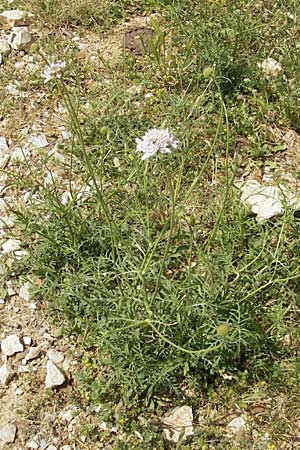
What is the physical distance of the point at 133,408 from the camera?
91.2 inches

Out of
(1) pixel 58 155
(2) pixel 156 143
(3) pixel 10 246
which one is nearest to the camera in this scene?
(2) pixel 156 143

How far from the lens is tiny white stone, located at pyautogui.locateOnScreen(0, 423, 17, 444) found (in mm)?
2276

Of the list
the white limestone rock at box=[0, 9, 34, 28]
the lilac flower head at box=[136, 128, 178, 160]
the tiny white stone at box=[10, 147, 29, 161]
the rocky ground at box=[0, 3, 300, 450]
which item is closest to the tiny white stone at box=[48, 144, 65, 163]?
the rocky ground at box=[0, 3, 300, 450]

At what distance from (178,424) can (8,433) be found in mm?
552

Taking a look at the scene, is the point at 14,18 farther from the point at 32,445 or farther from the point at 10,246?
the point at 32,445

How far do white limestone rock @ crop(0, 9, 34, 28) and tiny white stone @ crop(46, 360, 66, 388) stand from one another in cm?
208

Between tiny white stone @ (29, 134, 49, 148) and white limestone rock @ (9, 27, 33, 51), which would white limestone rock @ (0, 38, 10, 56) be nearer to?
white limestone rock @ (9, 27, 33, 51)

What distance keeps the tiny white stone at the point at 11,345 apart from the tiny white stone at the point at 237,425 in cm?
77

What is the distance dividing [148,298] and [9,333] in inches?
21.9

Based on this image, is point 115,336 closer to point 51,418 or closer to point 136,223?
point 51,418

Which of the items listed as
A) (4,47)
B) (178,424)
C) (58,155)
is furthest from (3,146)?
(178,424)

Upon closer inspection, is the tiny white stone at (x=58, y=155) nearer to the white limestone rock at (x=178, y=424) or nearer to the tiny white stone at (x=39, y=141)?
the tiny white stone at (x=39, y=141)

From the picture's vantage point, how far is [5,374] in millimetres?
2428

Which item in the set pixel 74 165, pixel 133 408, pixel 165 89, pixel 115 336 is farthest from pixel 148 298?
pixel 165 89
